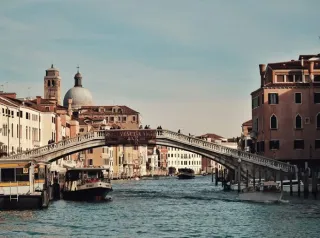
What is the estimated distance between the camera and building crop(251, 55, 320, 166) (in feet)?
162

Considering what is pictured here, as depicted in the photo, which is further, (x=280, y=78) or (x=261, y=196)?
(x=280, y=78)

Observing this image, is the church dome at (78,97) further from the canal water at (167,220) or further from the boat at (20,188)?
the boat at (20,188)

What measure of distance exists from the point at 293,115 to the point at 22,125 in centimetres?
1653

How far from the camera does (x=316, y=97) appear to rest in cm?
4941

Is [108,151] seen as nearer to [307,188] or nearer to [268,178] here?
[268,178]

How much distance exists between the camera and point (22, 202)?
3077cm

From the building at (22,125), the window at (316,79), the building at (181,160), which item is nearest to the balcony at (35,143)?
the building at (22,125)

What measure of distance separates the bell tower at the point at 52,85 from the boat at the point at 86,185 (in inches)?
2889

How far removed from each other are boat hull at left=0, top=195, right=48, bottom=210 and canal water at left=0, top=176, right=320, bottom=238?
0.54 meters

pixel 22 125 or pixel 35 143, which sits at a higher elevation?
pixel 22 125

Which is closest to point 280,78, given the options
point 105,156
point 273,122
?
point 273,122

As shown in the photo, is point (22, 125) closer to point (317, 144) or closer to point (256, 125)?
point (256, 125)

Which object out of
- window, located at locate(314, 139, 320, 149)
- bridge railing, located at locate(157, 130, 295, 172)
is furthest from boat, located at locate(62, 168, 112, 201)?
window, located at locate(314, 139, 320, 149)

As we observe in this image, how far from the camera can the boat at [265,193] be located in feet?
118
